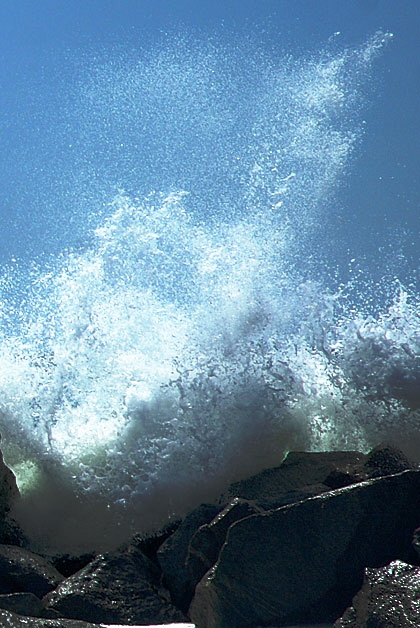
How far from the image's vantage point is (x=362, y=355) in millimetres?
6770

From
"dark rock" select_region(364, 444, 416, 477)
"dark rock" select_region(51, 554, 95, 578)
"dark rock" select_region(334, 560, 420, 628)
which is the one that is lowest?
"dark rock" select_region(334, 560, 420, 628)

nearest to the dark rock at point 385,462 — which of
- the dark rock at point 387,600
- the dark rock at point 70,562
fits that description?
the dark rock at point 387,600

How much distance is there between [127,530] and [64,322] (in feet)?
6.97

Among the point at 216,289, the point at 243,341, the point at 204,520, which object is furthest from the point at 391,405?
the point at 204,520

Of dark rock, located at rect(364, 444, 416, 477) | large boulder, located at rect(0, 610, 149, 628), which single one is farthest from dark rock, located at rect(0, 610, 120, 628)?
dark rock, located at rect(364, 444, 416, 477)

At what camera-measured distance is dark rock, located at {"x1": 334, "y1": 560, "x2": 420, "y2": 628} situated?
11.6 ft

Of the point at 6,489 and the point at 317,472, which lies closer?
the point at 317,472

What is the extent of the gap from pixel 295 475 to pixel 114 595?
146cm

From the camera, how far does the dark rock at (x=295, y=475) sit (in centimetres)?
507

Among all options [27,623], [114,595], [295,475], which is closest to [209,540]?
[114,595]

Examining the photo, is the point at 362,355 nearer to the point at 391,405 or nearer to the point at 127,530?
the point at 391,405

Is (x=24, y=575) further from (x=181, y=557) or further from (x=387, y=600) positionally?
(x=387, y=600)

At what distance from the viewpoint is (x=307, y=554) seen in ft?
13.4

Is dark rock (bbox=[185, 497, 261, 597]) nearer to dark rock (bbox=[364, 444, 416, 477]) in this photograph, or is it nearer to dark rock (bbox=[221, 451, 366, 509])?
dark rock (bbox=[221, 451, 366, 509])
